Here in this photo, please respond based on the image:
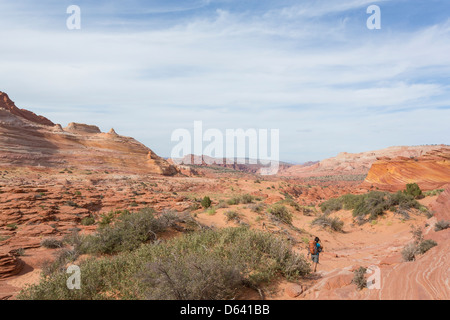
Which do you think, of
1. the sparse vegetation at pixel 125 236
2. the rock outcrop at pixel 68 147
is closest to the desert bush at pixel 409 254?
the sparse vegetation at pixel 125 236

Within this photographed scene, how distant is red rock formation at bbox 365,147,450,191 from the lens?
21578 mm

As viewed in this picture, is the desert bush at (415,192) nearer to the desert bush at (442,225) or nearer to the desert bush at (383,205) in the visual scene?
the desert bush at (383,205)

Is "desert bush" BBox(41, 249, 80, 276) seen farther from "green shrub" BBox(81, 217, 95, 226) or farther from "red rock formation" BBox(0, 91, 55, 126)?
"red rock formation" BBox(0, 91, 55, 126)

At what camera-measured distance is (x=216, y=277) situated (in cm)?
431

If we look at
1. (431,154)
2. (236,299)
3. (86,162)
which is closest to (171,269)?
(236,299)

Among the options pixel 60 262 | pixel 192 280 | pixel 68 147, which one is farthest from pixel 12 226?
pixel 68 147

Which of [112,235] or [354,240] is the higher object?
[112,235]

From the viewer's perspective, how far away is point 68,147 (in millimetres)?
42562

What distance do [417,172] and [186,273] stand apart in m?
25.8

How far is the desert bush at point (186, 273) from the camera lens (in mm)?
4199

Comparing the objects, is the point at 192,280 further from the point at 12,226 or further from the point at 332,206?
the point at 332,206

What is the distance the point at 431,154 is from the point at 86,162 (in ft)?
151
